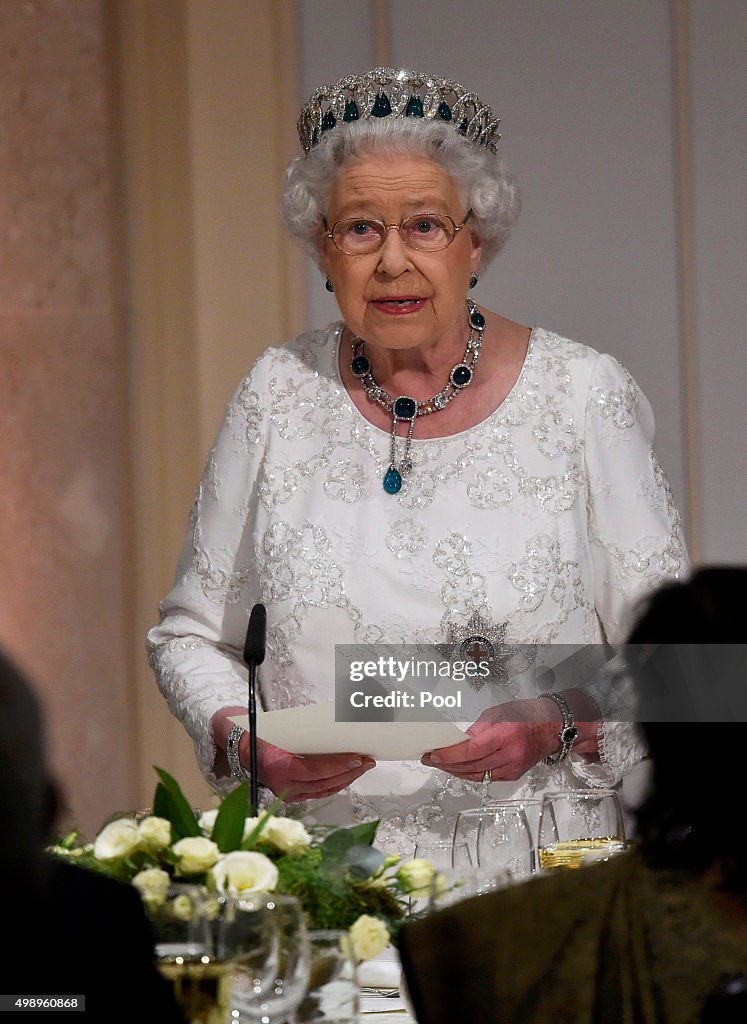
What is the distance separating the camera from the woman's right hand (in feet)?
7.93

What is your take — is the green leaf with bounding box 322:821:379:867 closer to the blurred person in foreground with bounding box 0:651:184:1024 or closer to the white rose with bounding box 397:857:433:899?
the white rose with bounding box 397:857:433:899

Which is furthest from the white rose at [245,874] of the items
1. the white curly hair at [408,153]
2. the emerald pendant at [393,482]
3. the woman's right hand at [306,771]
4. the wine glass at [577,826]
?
the white curly hair at [408,153]

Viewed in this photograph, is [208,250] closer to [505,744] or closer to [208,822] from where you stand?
[505,744]

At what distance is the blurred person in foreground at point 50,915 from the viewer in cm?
109

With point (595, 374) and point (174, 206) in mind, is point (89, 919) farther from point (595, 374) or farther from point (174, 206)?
point (174, 206)

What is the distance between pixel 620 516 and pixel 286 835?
4.66 ft

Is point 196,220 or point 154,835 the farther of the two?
point 196,220

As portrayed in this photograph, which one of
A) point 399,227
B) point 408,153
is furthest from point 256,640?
point 408,153

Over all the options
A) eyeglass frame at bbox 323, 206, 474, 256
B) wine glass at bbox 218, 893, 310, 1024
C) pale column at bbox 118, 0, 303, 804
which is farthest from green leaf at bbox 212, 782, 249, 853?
pale column at bbox 118, 0, 303, 804

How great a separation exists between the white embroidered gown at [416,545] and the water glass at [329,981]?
1.32m

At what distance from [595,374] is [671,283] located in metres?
1.21

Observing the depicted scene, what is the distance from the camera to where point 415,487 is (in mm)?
2975

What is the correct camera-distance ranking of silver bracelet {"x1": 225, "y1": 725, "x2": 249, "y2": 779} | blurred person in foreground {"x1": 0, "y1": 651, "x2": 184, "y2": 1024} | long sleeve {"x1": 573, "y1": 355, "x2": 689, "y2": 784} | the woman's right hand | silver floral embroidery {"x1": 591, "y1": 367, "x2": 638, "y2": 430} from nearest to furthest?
blurred person in foreground {"x1": 0, "y1": 651, "x2": 184, "y2": 1024} < the woman's right hand < silver bracelet {"x1": 225, "y1": 725, "x2": 249, "y2": 779} < long sleeve {"x1": 573, "y1": 355, "x2": 689, "y2": 784} < silver floral embroidery {"x1": 591, "y1": 367, "x2": 638, "y2": 430}

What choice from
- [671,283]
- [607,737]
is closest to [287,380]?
[607,737]
